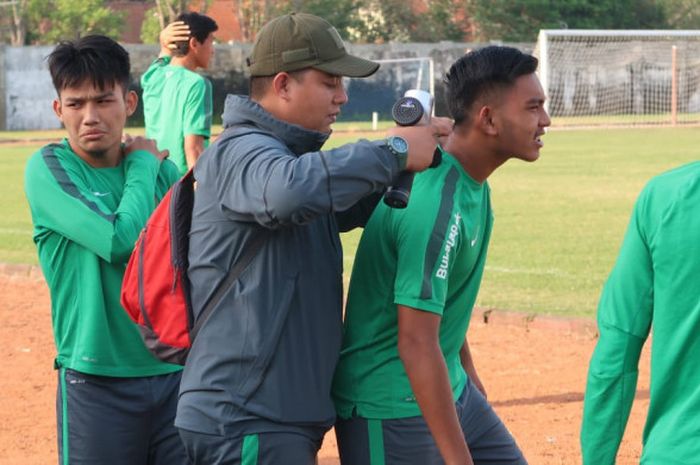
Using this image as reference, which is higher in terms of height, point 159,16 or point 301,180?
point 301,180

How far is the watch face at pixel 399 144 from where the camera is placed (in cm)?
350

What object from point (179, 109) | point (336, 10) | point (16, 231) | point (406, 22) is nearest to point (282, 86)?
point (179, 109)

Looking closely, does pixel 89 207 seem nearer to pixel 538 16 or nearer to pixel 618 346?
pixel 618 346

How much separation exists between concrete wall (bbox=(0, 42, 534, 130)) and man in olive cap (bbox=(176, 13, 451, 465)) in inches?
1742

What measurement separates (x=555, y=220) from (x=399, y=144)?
14035 mm

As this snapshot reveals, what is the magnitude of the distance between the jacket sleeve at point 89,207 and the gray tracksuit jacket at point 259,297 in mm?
862

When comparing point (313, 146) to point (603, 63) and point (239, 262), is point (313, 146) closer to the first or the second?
point (239, 262)

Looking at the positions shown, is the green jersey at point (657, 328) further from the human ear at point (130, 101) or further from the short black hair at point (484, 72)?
the human ear at point (130, 101)

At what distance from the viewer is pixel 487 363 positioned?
9.09m

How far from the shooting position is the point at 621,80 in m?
51.2

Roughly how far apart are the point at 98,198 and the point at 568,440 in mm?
3445

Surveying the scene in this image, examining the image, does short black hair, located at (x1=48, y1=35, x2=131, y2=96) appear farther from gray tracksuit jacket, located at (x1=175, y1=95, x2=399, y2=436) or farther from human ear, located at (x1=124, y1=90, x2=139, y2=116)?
gray tracksuit jacket, located at (x1=175, y1=95, x2=399, y2=436)

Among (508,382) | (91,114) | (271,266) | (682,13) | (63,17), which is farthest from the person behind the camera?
(682,13)

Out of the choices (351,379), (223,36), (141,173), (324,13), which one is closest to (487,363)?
(141,173)
